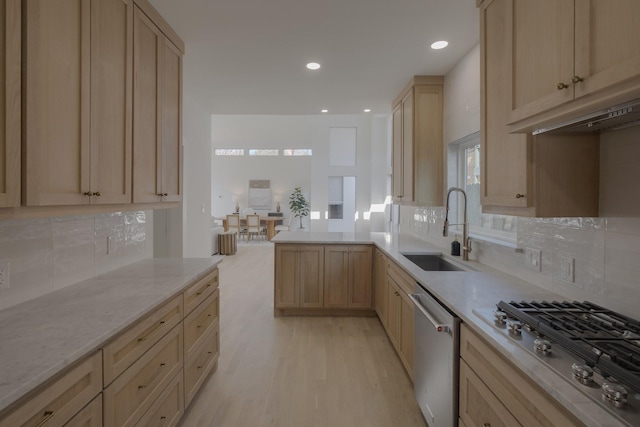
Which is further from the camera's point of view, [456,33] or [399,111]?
[399,111]

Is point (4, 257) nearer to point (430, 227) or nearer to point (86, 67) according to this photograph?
point (86, 67)

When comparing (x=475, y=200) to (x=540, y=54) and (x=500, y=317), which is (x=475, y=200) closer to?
(x=540, y=54)

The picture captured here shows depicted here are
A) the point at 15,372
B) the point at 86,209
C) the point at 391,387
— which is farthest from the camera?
the point at 391,387

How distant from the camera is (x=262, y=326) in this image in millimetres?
3764

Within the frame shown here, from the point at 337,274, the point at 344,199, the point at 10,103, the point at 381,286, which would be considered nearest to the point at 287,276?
the point at 337,274

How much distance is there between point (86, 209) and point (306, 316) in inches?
115

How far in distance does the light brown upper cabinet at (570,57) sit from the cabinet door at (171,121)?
2157mm

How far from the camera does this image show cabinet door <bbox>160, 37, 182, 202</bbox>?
247 centimetres

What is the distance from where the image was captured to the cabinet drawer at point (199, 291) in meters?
2.11

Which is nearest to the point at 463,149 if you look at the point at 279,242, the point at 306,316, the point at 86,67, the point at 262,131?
the point at 279,242

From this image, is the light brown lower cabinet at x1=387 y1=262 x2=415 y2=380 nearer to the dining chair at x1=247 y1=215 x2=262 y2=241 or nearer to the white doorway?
the white doorway

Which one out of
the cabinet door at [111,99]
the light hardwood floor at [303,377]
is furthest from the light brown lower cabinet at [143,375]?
the cabinet door at [111,99]

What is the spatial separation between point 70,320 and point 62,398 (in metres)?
0.39

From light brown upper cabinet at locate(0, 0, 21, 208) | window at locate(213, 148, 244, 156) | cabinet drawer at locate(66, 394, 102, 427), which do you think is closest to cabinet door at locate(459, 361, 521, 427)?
cabinet drawer at locate(66, 394, 102, 427)
